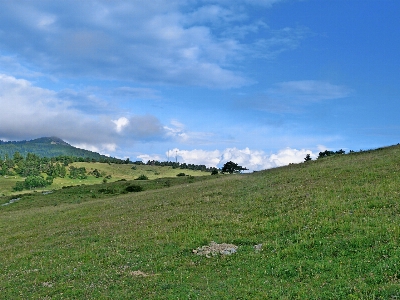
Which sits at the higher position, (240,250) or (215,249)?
(240,250)

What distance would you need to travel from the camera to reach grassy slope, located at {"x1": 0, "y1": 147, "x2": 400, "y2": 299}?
12641 millimetres

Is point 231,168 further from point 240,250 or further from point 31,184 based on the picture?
point 31,184

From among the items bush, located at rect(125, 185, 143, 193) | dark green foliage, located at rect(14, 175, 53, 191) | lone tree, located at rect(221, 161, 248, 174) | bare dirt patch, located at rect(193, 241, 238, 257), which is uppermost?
lone tree, located at rect(221, 161, 248, 174)

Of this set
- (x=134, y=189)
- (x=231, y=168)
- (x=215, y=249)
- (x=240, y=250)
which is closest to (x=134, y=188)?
(x=134, y=189)

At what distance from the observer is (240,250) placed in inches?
688

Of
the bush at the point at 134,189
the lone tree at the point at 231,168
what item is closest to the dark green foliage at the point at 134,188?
the bush at the point at 134,189

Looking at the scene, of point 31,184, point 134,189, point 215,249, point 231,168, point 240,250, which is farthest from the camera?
point 31,184

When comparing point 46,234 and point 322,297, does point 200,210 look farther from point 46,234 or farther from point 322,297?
point 322,297

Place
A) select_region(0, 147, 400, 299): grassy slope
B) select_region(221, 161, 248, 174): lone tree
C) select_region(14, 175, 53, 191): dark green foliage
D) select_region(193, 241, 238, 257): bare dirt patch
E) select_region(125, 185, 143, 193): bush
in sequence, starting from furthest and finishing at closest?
select_region(14, 175, 53, 191): dark green foliage → select_region(221, 161, 248, 174): lone tree → select_region(125, 185, 143, 193): bush → select_region(193, 241, 238, 257): bare dirt patch → select_region(0, 147, 400, 299): grassy slope

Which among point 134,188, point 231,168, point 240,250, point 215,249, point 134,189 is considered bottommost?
point 134,189

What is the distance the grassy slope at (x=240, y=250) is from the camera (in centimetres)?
1264

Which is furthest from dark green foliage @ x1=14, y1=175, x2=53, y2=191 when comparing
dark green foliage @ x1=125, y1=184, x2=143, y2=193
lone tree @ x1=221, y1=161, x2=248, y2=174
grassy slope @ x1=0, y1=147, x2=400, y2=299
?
grassy slope @ x1=0, y1=147, x2=400, y2=299

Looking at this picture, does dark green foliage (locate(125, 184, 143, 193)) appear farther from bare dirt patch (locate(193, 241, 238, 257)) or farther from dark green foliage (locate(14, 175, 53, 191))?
dark green foliage (locate(14, 175, 53, 191))

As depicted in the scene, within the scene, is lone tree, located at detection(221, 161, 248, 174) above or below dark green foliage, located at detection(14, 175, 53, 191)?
above
